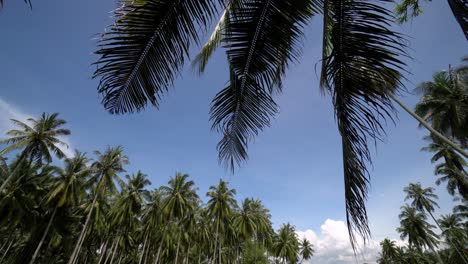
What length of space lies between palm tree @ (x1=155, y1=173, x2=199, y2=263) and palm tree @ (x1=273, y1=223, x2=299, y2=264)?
2422 cm

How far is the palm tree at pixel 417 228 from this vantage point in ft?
124

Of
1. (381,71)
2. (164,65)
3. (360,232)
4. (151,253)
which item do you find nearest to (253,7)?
(164,65)

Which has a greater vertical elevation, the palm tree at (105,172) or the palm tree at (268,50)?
the palm tree at (105,172)

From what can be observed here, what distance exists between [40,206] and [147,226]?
13489mm

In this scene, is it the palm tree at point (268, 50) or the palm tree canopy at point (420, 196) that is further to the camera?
the palm tree canopy at point (420, 196)

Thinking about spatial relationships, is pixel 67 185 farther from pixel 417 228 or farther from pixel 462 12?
pixel 417 228

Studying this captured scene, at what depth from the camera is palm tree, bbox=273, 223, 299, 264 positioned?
152 ft

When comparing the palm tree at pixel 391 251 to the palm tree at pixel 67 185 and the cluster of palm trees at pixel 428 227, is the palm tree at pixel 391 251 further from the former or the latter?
the palm tree at pixel 67 185

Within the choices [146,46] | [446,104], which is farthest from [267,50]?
[446,104]

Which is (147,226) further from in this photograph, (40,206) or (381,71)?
(381,71)

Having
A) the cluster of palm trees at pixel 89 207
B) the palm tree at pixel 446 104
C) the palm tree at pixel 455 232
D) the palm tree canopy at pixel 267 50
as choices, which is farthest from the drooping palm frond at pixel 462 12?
the palm tree at pixel 455 232

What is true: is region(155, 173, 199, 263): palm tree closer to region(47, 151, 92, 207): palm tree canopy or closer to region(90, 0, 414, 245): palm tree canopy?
region(47, 151, 92, 207): palm tree canopy

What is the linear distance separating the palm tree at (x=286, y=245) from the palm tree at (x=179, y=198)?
79.5ft

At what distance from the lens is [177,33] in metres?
1.77
